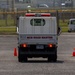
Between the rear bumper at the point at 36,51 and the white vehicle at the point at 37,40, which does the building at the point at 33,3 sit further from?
the rear bumper at the point at 36,51

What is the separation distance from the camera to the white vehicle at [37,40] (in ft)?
76.0

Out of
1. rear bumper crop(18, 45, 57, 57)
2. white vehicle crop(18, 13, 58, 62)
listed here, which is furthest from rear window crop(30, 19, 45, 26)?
rear bumper crop(18, 45, 57, 57)

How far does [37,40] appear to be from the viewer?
23203 mm

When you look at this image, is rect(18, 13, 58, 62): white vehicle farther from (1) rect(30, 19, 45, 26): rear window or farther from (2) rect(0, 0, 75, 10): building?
(2) rect(0, 0, 75, 10): building

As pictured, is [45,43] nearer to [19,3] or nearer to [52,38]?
[52,38]

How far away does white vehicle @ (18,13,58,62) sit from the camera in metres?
23.2

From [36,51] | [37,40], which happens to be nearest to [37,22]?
[37,40]

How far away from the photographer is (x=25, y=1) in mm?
107500

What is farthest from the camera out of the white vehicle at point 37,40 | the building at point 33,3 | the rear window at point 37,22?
the building at point 33,3

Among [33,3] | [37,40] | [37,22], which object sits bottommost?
[33,3]

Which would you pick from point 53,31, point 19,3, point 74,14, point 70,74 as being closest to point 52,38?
point 53,31

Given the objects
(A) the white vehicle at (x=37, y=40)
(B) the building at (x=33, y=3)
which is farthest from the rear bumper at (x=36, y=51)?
(B) the building at (x=33, y=3)

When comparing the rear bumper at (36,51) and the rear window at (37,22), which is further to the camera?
the rear window at (37,22)

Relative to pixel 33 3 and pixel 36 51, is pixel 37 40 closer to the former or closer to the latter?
pixel 36 51
